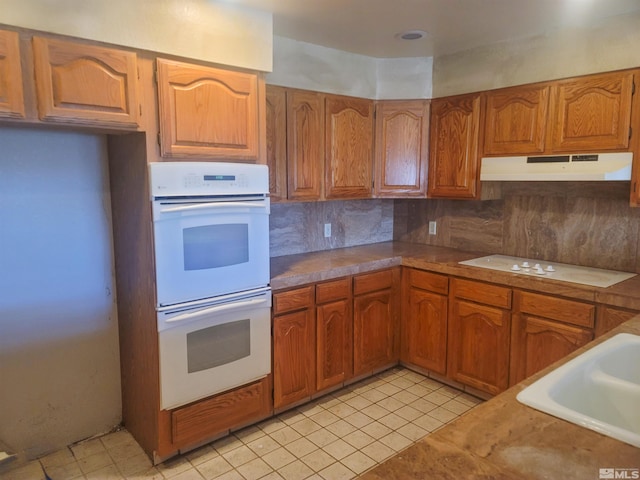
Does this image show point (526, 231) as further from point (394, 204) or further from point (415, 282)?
point (394, 204)

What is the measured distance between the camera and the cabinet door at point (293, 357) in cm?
265

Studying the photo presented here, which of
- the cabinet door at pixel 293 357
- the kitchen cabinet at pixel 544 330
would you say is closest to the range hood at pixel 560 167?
the kitchen cabinet at pixel 544 330

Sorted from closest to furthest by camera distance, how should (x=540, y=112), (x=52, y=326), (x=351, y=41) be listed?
(x=52, y=326)
(x=540, y=112)
(x=351, y=41)

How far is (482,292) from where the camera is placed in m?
2.81

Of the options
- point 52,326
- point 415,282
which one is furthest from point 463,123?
point 52,326

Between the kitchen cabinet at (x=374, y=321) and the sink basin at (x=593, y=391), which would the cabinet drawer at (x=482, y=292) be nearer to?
the kitchen cabinet at (x=374, y=321)

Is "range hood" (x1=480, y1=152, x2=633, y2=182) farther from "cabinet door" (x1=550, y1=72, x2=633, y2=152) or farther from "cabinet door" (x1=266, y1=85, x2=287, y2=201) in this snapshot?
"cabinet door" (x1=266, y1=85, x2=287, y2=201)

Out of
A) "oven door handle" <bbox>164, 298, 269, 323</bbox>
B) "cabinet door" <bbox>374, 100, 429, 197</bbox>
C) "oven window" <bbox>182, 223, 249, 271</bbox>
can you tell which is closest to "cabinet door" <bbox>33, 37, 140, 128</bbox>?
"oven window" <bbox>182, 223, 249, 271</bbox>

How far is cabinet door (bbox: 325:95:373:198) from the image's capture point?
124 inches

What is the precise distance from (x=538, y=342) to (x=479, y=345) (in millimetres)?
385

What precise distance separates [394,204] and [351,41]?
4.97 ft

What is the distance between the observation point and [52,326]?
2352 mm

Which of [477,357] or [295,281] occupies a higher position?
[295,281]

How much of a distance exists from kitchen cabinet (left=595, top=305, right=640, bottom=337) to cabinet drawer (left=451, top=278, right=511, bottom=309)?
0.48 meters
